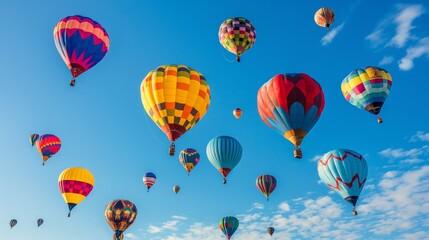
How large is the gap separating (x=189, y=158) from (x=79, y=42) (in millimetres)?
19745

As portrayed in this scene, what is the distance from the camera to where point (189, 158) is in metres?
39.8

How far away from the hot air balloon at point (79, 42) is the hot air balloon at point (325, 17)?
1850cm

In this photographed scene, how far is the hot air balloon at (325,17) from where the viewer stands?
3241 centimetres

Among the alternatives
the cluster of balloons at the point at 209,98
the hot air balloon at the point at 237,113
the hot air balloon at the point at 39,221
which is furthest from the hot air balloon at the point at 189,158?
the hot air balloon at the point at 39,221

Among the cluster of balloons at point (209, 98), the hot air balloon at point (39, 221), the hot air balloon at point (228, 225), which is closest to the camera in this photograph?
the cluster of balloons at point (209, 98)

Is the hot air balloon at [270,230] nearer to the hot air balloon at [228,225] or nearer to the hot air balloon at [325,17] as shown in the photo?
the hot air balloon at [228,225]

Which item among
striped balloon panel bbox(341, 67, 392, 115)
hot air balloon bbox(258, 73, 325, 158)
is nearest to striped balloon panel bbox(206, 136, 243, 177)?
striped balloon panel bbox(341, 67, 392, 115)

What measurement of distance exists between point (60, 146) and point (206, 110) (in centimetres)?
2356

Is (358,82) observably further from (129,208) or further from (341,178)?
(129,208)

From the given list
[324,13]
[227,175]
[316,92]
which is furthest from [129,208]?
[324,13]

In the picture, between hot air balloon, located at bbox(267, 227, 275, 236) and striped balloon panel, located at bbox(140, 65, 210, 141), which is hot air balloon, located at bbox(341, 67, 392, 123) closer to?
striped balloon panel, located at bbox(140, 65, 210, 141)

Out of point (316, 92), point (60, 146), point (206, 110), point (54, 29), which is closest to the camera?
point (316, 92)

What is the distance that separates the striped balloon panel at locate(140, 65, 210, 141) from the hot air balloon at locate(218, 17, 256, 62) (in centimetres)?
1002

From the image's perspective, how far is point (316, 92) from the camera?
19.8m
